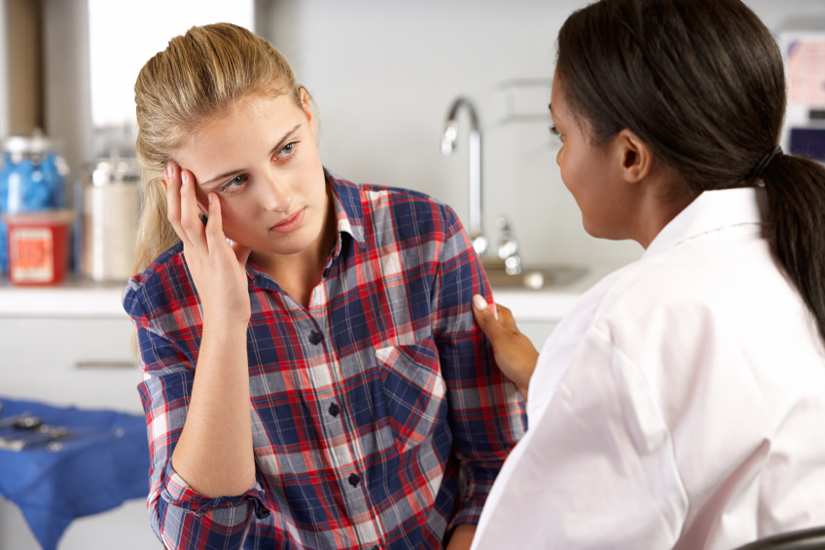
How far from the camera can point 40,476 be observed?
4.67 feet

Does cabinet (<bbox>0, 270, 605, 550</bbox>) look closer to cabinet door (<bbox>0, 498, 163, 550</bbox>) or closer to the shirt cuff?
cabinet door (<bbox>0, 498, 163, 550</bbox>)

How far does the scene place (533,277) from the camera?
1.73 m

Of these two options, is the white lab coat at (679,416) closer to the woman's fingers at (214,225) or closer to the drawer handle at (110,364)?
the woman's fingers at (214,225)

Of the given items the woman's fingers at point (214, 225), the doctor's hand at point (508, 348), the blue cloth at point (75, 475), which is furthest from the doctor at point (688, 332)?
the blue cloth at point (75, 475)

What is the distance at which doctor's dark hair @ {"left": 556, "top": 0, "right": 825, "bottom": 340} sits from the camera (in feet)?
1.98

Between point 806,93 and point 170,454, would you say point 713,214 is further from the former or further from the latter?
point 806,93

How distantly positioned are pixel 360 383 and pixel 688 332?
50 cm

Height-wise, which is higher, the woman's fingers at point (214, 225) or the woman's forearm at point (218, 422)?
the woman's fingers at point (214, 225)

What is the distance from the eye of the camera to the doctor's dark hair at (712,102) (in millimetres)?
604

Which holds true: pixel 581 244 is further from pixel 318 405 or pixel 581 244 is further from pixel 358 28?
pixel 318 405

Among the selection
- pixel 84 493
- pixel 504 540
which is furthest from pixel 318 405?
pixel 84 493

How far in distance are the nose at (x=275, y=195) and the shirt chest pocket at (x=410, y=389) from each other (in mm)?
240

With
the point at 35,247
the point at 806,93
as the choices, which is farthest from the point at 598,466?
the point at 806,93

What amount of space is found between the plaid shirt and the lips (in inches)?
3.4
